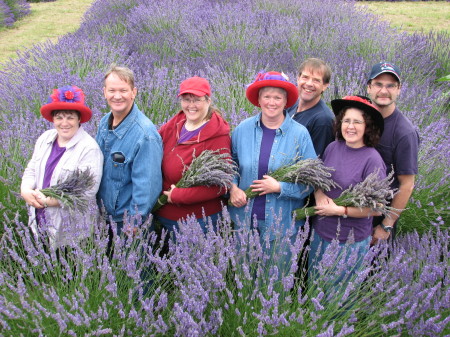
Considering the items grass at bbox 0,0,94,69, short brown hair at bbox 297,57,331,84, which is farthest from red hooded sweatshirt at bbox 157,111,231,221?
grass at bbox 0,0,94,69

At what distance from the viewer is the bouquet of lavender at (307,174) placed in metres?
2.33

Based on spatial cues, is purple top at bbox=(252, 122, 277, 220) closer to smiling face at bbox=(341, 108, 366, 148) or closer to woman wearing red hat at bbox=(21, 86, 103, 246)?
smiling face at bbox=(341, 108, 366, 148)

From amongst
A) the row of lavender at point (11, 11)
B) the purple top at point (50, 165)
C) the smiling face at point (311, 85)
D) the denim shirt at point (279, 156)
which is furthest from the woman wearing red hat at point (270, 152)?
the row of lavender at point (11, 11)

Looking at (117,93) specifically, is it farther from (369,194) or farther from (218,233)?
(369,194)

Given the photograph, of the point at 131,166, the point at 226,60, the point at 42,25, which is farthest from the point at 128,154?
the point at 42,25

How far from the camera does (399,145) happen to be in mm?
2402

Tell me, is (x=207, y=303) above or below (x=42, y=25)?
below

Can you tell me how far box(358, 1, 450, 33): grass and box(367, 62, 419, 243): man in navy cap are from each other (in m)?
7.79

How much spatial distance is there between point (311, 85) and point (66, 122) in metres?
1.48

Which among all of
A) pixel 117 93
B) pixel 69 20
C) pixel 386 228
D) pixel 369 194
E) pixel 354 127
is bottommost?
pixel 386 228

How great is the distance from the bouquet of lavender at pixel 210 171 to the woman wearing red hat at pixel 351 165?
53cm

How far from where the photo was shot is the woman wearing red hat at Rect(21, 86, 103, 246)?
239cm

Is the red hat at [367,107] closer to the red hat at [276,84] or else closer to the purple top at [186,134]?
the red hat at [276,84]

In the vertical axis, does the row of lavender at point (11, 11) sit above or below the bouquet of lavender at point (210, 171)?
above
